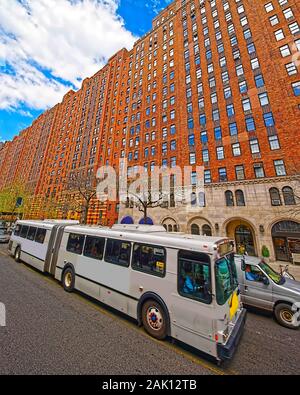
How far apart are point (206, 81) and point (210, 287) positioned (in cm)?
2947

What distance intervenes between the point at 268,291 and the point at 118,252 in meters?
5.67

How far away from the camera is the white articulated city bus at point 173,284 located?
12.4ft

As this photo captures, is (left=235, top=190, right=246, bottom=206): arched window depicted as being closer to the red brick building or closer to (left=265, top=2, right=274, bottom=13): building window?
the red brick building

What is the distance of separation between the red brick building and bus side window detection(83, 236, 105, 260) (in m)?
16.8

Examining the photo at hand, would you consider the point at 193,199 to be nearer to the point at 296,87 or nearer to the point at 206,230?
the point at 206,230

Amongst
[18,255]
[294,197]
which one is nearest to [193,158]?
[294,197]

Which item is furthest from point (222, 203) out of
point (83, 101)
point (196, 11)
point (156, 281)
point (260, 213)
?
point (83, 101)

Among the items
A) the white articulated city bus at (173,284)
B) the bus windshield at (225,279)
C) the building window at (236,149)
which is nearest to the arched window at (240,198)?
the building window at (236,149)

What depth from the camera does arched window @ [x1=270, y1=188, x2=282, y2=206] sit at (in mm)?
17125

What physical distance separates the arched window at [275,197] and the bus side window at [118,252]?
1806cm

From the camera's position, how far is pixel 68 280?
25.1ft

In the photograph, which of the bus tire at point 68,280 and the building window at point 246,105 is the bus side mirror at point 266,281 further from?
the building window at point 246,105
